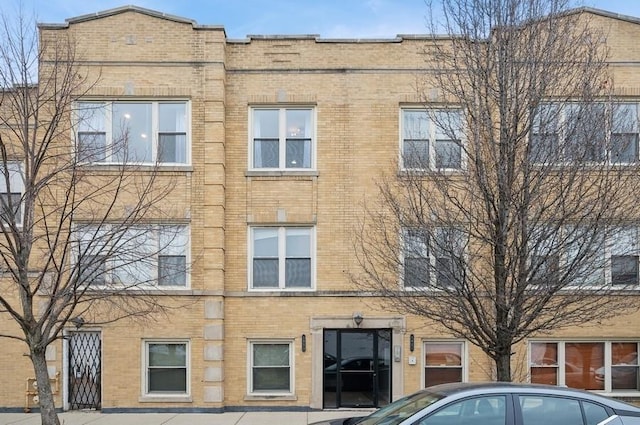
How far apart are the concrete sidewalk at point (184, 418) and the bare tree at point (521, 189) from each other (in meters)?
4.17

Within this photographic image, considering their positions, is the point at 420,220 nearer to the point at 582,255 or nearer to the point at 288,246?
the point at 582,255

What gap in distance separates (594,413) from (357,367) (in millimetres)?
7150

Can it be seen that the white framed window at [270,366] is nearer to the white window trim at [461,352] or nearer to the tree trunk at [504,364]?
the white window trim at [461,352]

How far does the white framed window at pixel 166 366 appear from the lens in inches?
454

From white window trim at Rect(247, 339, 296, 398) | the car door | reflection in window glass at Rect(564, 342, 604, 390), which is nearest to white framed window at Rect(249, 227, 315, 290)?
white window trim at Rect(247, 339, 296, 398)

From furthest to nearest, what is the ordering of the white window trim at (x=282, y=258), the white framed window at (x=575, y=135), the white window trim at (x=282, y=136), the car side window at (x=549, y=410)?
1. the white window trim at (x=282, y=136)
2. the white window trim at (x=282, y=258)
3. the white framed window at (x=575, y=135)
4. the car side window at (x=549, y=410)

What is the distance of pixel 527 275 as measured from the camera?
23.8 feet

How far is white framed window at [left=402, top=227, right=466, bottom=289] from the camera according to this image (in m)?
7.54

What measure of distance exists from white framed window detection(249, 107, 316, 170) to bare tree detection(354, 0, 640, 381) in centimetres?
434

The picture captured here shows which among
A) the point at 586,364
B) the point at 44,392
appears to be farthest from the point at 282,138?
the point at 586,364

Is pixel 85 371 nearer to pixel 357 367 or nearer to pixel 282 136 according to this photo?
pixel 357 367

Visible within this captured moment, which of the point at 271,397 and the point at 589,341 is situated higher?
the point at 589,341

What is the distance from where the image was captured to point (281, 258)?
39.1 feet

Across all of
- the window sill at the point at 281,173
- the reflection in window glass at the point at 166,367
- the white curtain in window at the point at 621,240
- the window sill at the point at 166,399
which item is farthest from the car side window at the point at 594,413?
the reflection in window glass at the point at 166,367
